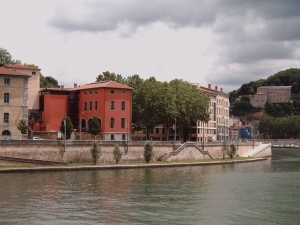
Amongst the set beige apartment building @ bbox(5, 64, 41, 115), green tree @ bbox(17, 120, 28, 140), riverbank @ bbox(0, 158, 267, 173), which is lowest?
riverbank @ bbox(0, 158, 267, 173)

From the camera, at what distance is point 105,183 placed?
42.6m

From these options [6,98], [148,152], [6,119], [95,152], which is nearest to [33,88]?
[6,98]

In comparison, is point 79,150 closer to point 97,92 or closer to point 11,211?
point 97,92

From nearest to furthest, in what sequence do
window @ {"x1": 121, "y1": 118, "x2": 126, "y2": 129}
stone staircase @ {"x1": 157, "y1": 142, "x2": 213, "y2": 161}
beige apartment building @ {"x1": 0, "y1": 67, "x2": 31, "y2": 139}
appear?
beige apartment building @ {"x1": 0, "y1": 67, "x2": 31, "y2": 139}, stone staircase @ {"x1": 157, "y1": 142, "x2": 213, "y2": 161}, window @ {"x1": 121, "y1": 118, "x2": 126, "y2": 129}

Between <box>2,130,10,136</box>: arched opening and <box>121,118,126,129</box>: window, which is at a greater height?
<box>121,118,126,129</box>: window

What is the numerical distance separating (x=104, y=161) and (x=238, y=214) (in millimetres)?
31413

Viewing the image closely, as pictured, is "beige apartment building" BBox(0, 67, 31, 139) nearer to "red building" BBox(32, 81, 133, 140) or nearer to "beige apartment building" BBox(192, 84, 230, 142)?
"red building" BBox(32, 81, 133, 140)

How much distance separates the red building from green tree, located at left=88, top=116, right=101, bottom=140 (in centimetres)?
172

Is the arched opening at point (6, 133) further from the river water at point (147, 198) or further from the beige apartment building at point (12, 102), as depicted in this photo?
the river water at point (147, 198)

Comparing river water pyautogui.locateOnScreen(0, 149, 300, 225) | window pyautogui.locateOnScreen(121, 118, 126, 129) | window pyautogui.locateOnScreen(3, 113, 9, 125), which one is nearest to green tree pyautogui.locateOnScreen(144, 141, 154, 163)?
river water pyautogui.locateOnScreen(0, 149, 300, 225)

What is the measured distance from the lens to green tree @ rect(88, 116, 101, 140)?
→ 66.6m

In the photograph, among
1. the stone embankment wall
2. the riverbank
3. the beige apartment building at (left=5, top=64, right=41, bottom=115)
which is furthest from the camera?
the beige apartment building at (left=5, top=64, right=41, bottom=115)

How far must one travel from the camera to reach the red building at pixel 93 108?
228ft

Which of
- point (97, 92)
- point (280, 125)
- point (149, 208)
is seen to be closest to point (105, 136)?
point (97, 92)
